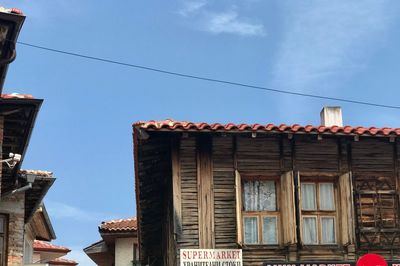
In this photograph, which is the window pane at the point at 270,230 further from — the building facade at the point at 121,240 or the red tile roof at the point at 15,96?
the building facade at the point at 121,240

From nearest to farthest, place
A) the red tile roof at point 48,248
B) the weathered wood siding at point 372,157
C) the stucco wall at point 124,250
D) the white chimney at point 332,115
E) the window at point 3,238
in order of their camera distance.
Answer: the weathered wood siding at point 372,157, the window at point 3,238, the white chimney at point 332,115, the red tile roof at point 48,248, the stucco wall at point 124,250

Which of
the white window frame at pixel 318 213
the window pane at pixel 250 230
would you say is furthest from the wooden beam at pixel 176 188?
the white window frame at pixel 318 213

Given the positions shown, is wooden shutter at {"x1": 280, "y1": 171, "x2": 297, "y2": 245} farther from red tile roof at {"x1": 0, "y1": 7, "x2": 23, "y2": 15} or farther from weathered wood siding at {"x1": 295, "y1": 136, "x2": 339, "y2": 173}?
red tile roof at {"x1": 0, "y1": 7, "x2": 23, "y2": 15}

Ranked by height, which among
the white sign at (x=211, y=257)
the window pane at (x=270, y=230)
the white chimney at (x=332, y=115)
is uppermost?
the white chimney at (x=332, y=115)

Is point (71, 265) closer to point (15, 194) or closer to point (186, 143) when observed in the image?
point (15, 194)

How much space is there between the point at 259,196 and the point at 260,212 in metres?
0.35

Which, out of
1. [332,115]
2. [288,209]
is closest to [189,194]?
[288,209]

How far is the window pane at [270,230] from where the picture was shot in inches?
591

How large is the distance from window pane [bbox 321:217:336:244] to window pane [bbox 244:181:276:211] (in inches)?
44.7

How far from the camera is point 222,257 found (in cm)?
1441

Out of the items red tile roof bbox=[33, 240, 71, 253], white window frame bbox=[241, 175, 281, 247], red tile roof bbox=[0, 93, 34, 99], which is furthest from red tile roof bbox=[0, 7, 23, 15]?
red tile roof bbox=[33, 240, 71, 253]

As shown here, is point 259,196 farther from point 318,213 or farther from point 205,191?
point 318,213

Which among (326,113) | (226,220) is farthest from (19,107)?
(326,113)

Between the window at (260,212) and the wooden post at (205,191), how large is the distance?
76 centimetres
